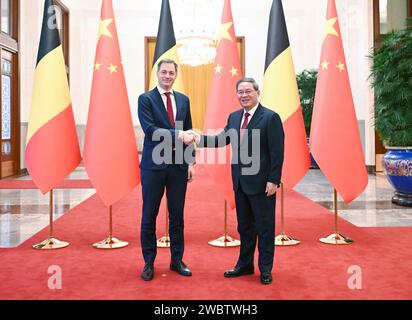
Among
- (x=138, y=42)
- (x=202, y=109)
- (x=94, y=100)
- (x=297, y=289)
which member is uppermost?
(x=138, y=42)

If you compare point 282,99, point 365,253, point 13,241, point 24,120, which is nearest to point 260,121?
point 282,99

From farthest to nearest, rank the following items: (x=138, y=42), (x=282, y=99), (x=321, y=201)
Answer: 1. (x=138, y=42)
2. (x=321, y=201)
3. (x=282, y=99)

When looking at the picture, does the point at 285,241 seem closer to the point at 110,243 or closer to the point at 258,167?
the point at 258,167

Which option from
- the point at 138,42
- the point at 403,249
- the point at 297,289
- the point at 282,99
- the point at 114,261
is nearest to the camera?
the point at 297,289

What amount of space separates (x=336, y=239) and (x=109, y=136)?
7.30ft

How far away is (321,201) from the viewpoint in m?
6.68

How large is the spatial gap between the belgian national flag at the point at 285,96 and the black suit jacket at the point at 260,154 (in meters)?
1.22

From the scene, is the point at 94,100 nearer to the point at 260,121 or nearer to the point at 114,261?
the point at 114,261

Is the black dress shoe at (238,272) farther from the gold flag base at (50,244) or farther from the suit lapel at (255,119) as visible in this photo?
the gold flag base at (50,244)

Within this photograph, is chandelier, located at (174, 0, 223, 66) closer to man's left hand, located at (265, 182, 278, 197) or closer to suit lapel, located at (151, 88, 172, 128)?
suit lapel, located at (151, 88, 172, 128)

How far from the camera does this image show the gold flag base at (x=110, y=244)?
12.9 feet

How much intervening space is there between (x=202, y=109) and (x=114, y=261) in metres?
12.2

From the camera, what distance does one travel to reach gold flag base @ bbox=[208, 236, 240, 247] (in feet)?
13.1

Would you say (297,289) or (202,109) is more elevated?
(202,109)
